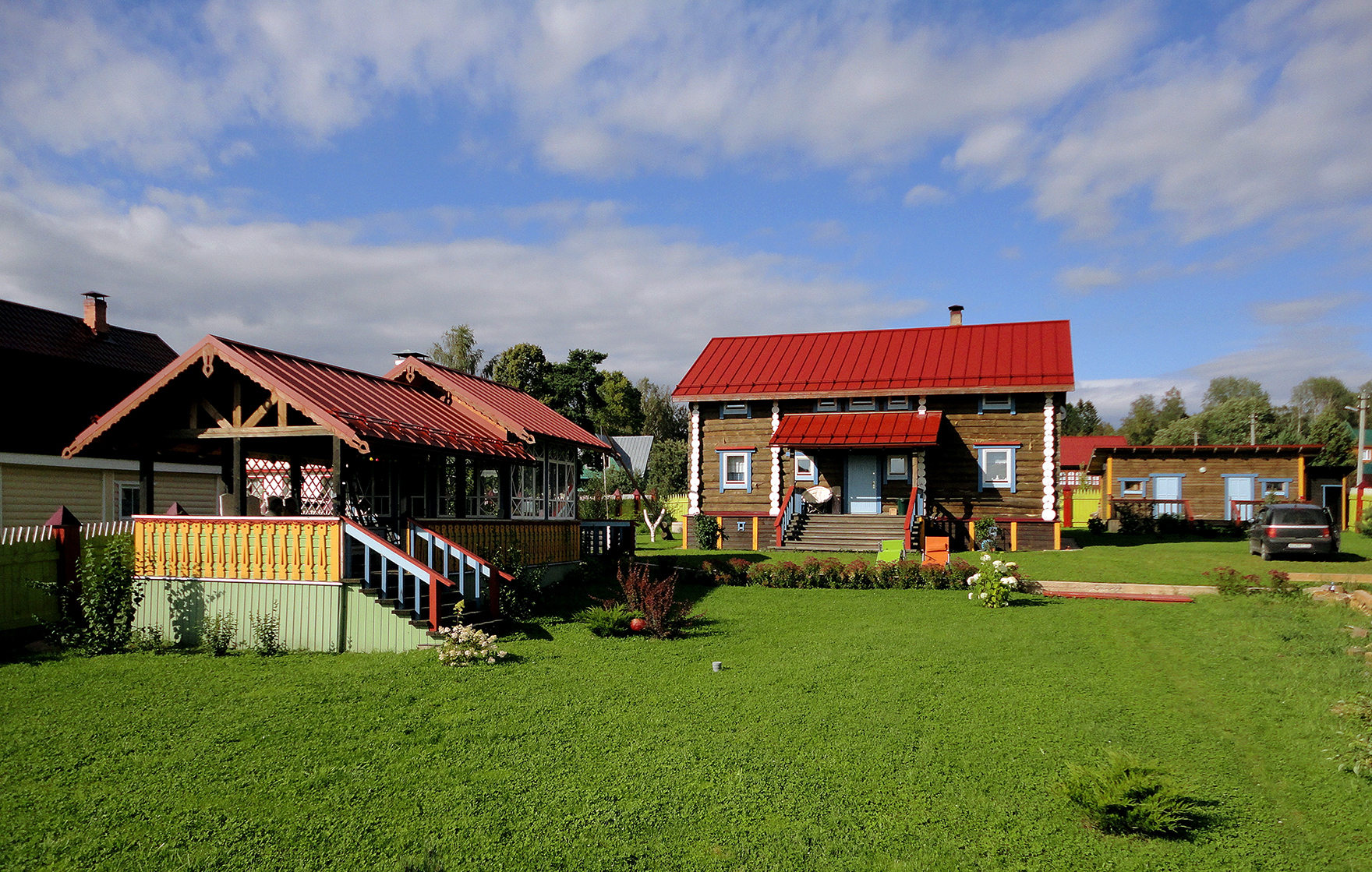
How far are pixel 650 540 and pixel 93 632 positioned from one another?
815 inches

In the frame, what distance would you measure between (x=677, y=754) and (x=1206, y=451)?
103ft

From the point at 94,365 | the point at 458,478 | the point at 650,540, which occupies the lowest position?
the point at 650,540

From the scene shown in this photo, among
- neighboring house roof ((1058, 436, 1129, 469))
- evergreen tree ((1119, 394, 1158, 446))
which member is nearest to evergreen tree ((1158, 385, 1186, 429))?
evergreen tree ((1119, 394, 1158, 446))

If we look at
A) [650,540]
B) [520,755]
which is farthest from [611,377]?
[520,755]

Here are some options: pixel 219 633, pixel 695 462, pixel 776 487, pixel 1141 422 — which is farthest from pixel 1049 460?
pixel 1141 422

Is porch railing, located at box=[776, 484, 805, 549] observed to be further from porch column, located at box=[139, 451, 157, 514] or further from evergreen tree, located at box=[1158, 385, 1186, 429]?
evergreen tree, located at box=[1158, 385, 1186, 429]

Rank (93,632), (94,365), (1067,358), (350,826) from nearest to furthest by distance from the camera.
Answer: (350,826) < (93,632) < (94,365) < (1067,358)

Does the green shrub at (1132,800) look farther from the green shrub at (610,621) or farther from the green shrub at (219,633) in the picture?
the green shrub at (219,633)

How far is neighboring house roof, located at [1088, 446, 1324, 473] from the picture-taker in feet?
98.3

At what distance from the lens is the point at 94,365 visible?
76.7ft

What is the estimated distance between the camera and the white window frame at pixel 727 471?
2741cm

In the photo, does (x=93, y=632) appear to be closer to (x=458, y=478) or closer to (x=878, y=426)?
(x=458, y=478)

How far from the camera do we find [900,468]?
25859mm

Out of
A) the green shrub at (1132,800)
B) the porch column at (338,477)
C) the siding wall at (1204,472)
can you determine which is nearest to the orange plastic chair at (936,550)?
the porch column at (338,477)
